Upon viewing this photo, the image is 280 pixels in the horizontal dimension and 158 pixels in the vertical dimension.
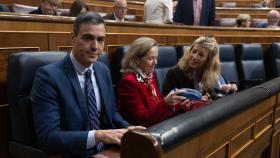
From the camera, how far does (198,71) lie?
1.09 metres

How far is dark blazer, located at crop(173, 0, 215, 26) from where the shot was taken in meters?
1.91

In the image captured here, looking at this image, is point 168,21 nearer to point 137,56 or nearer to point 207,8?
point 207,8

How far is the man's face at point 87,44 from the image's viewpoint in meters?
0.68

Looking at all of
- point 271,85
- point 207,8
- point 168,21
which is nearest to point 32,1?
point 168,21

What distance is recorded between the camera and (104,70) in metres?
0.78

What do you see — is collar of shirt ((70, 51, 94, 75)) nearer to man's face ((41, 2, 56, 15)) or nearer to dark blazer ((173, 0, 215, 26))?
man's face ((41, 2, 56, 15))

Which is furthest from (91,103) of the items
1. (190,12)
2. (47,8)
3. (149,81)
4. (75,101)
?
(190,12)

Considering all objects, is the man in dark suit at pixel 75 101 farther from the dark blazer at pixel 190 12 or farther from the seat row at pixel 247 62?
the dark blazer at pixel 190 12

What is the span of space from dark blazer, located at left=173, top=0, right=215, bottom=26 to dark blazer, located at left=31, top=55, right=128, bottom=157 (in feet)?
4.37

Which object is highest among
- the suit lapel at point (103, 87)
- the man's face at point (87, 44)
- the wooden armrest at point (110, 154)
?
the man's face at point (87, 44)

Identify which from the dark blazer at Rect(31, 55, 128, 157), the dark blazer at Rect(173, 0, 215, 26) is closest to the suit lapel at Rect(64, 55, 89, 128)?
the dark blazer at Rect(31, 55, 128, 157)

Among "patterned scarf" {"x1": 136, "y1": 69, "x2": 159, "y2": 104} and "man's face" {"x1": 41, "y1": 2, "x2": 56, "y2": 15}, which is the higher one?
"man's face" {"x1": 41, "y1": 2, "x2": 56, "y2": 15}

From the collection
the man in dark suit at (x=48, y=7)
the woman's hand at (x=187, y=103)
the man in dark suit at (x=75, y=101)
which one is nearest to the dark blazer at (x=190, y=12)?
the man in dark suit at (x=48, y=7)

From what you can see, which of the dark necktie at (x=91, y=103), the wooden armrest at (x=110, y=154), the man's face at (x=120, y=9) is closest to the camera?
the wooden armrest at (x=110, y=154)
